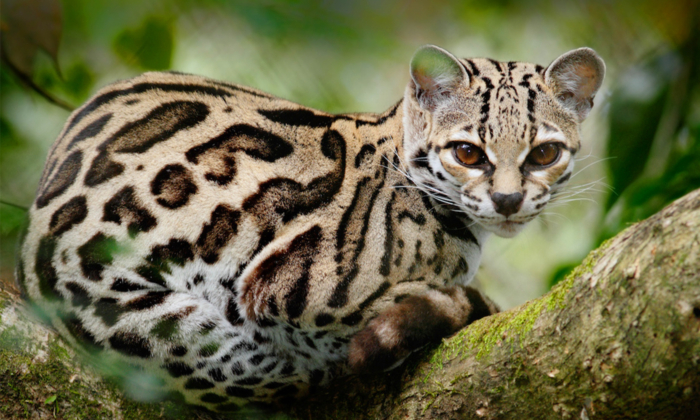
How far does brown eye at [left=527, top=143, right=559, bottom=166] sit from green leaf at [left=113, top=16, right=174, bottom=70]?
2021 mm

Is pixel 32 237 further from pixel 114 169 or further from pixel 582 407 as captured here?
pixel 582 407

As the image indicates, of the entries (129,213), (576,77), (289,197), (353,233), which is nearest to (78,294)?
(129,213)

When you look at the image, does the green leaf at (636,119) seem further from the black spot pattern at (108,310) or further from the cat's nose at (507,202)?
the black spot pattern at (108,310)

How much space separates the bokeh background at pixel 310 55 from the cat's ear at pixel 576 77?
0.27 metres

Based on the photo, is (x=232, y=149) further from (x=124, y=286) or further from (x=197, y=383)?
(x=197, y=383)

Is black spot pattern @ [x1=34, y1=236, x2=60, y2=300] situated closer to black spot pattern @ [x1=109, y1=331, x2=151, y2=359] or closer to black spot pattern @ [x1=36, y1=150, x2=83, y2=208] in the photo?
black spot pattern @ [x1=36, y1=150, x2=83, y2=208]

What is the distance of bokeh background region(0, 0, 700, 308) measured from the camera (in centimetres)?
59

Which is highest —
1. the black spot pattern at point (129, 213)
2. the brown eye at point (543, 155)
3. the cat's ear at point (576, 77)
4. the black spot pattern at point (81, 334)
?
the cat's ear at point (576, 77)

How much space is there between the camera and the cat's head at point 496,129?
2.63 meters

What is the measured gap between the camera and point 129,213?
256cm

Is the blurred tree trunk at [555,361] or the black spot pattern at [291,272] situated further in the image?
the black spot pattern at [291,272]

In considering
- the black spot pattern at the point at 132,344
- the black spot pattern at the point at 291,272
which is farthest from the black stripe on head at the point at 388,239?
the black spot pattern at the point at 132,344

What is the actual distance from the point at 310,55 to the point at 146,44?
358 millimetres

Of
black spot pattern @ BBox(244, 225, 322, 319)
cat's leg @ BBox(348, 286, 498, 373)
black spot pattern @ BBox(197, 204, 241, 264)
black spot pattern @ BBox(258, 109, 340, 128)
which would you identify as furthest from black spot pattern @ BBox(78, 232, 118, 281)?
cat's leg @ BBox(348, 286, 498, 373)
